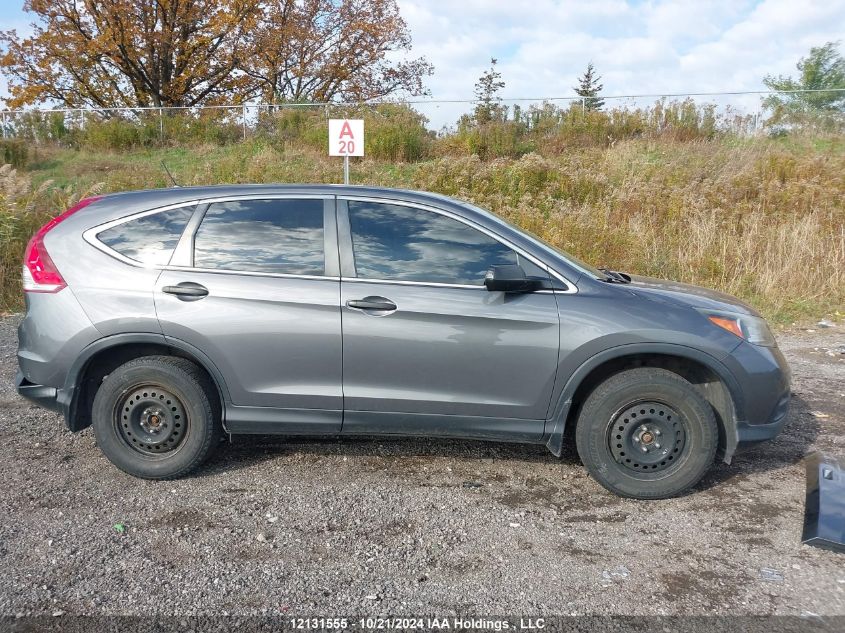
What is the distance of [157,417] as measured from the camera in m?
4.05

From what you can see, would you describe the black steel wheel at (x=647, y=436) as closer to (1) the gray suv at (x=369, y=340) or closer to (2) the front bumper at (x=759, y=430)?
(1) the gray suv at (x=369, y=340)

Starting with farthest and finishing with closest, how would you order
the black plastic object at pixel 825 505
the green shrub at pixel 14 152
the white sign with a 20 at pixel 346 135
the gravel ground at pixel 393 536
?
the green shrub at pixel 14 152
the white sign with a 20 at pixel 346 135
the black plastic object at pixel 825 505
the gravel ground at pixel 393 536

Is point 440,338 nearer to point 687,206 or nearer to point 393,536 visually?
point 393,536

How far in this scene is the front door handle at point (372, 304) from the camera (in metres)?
3.84

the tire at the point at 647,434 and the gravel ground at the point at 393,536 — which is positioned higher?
the tire at the point at 647,434

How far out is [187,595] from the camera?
9.55 ft

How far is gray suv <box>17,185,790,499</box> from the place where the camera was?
12.6 feet

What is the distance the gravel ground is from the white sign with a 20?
6797mm

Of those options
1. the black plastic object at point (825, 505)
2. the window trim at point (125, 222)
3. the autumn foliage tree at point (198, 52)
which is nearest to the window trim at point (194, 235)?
the window trim at point (125, 222)

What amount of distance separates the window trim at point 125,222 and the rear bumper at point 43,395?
91cm

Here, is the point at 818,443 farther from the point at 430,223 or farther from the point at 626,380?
the point at 430,223

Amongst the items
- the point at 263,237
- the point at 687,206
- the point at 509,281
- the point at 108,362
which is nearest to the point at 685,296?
the point at 509,281

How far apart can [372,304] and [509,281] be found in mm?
816

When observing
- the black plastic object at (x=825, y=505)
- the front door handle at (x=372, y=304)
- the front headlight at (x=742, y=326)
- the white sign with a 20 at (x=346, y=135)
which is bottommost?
the black plastic object at (x=825, y=505)
